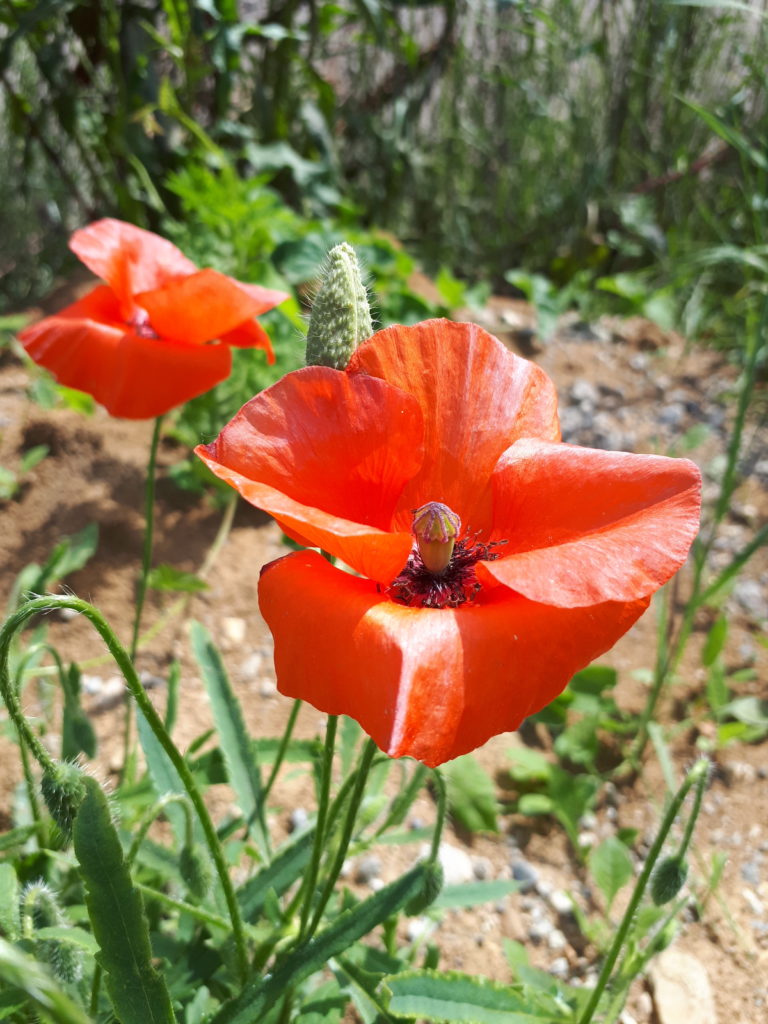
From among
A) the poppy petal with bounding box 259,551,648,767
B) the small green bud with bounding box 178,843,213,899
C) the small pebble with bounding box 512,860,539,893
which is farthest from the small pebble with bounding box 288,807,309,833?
the poppy petal with bounding box 259,551,648,767

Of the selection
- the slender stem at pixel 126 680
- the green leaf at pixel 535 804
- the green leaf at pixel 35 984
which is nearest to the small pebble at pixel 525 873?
the green leaf at pixel 535 804

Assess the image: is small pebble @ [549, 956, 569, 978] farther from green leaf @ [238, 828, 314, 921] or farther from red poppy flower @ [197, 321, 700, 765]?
red poppy flower @ [197, 321, 700, 765]

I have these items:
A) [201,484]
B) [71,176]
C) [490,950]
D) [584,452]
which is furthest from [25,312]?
[584,452]

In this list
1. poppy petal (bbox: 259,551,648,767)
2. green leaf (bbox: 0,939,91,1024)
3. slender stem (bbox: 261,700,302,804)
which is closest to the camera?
green leaf (bbox: 0,939,91,1024)

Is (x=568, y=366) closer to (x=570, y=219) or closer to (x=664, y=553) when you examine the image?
(x=570, y=219)

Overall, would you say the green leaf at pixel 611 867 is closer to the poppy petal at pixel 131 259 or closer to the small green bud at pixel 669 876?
the small green bud at pixel 669 876

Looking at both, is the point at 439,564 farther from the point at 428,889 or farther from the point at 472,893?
the point at 472,893
